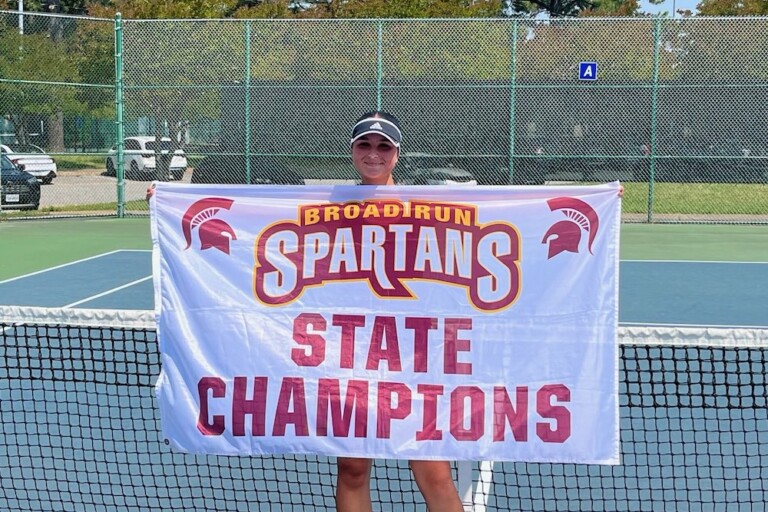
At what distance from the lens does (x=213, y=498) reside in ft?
15.5

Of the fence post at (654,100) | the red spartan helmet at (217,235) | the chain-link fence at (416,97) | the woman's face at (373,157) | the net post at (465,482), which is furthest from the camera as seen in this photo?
the chain-link fence at (416,97)

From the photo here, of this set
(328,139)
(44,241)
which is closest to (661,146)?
(328,139)

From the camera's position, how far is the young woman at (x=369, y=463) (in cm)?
366

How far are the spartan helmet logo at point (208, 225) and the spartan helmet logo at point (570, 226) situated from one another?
120 centimetres

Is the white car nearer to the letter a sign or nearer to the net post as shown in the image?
the letter a sign

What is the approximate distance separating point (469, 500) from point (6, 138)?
1500cm

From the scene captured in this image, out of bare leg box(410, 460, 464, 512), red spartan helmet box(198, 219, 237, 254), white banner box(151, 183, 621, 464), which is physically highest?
red spartan helmet box(198, 219, 237, 254)

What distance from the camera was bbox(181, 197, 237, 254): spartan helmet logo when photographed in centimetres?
388

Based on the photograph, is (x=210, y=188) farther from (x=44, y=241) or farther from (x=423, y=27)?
(x=423, y=27)

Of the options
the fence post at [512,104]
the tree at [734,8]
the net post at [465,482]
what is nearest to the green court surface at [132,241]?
the fence post at [512,104]

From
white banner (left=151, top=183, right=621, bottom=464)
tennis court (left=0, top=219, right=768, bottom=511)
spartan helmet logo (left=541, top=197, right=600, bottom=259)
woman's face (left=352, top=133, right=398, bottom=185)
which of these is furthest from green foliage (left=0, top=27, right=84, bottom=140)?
spartan helmet logo (left=541, top=197, right=600, bottom=259)

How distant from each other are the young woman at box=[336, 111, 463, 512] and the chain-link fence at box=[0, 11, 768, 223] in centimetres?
1343

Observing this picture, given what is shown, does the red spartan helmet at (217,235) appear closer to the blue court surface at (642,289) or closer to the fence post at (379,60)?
the blue court surface at (642,289)

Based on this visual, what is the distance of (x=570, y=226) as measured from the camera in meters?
3.72
